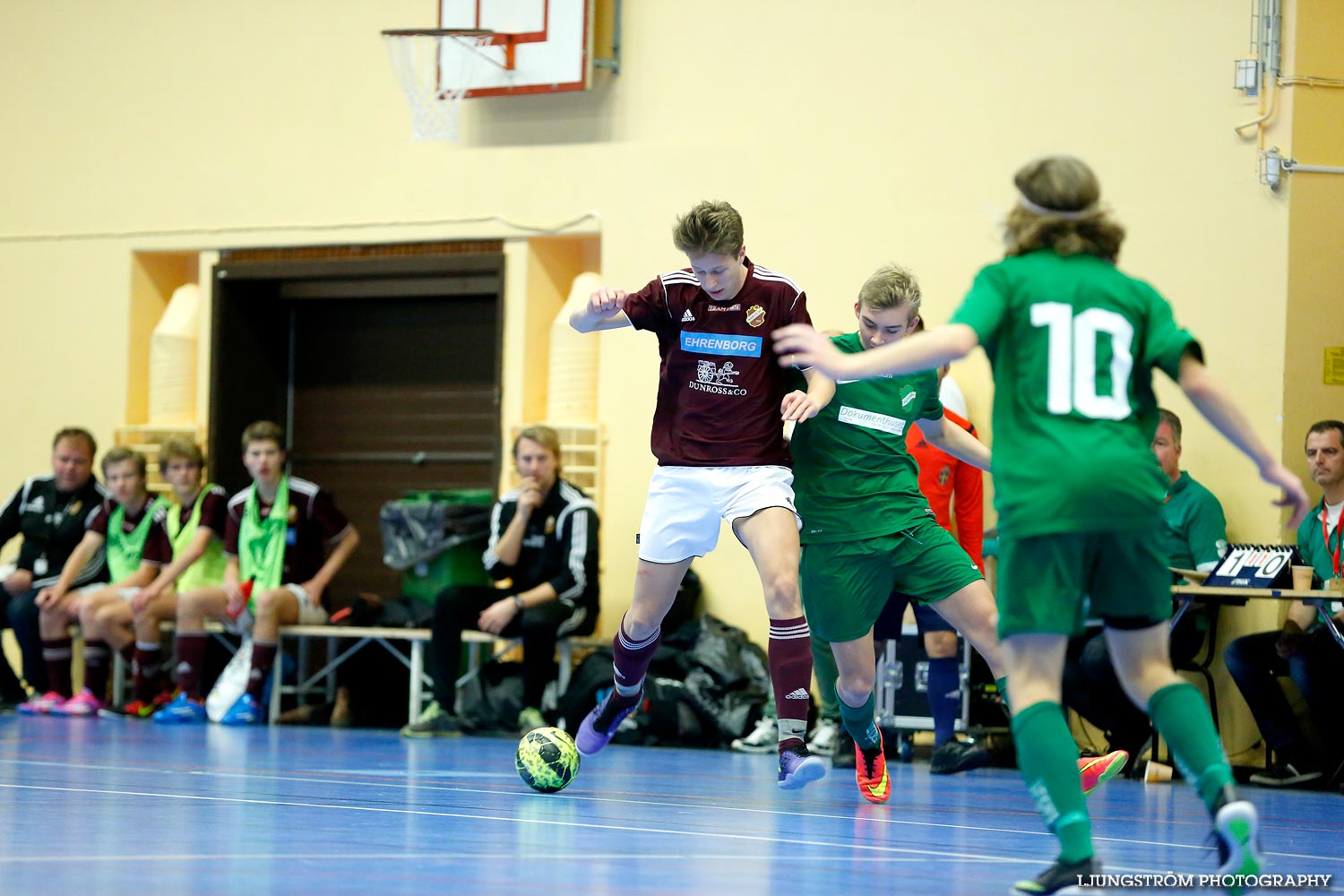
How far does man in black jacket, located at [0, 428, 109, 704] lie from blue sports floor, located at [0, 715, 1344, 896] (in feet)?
10.8

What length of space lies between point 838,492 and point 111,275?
7488mm

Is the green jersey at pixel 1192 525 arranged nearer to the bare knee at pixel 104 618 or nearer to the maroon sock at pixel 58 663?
the bare knee at pixel 104 618

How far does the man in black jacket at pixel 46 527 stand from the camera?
10.4 metres

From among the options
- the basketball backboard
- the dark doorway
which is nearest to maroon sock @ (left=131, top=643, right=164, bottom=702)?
the dark doorway

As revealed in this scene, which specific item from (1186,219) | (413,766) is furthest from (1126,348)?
→ (1186,219)

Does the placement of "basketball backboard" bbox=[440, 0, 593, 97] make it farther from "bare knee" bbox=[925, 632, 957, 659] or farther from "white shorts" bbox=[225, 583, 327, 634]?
"bare knee" bbox=[925, 632, 957, 659]

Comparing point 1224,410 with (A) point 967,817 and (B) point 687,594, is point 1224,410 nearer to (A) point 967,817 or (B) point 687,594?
(A) point 967,817

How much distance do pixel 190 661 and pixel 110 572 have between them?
1.12 m

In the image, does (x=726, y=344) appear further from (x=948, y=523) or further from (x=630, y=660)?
(x=948, y=523)

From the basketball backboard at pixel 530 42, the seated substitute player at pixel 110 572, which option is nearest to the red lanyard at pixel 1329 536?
the basketball backboard at pixel 530 42

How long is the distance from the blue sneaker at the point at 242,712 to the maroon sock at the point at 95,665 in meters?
1.29

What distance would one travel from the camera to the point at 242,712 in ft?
31.2

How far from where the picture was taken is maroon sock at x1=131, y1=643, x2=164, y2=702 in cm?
994

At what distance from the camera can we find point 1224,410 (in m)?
3.35
